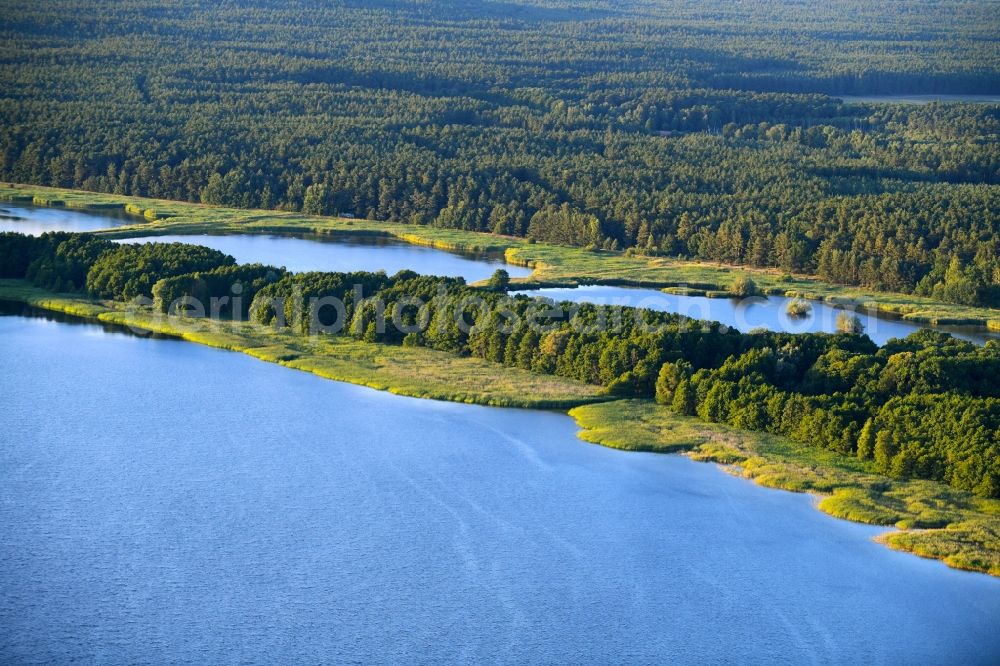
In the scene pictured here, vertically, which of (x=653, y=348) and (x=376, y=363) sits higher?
(x=653, y=348)

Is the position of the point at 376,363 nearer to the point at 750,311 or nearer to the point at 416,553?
the point at 416,553

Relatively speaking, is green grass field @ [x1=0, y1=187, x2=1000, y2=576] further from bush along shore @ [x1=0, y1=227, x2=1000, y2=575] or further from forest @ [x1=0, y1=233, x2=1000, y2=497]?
forest @ [x1=0, y1=233, x2=1000, y2=497]

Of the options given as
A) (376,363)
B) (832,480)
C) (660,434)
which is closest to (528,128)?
(376,363)

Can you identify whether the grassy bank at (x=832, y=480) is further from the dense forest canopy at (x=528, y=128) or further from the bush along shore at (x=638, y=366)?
the dense forest canopy at (x=528, y=128)

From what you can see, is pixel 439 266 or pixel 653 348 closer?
pixel 653 348

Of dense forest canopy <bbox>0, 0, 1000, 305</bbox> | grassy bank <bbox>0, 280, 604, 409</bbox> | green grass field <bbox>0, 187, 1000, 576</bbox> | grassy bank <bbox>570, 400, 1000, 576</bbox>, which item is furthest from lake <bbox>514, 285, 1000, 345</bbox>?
grassy bank <bbox>570, 400, 1000, 576</bbox>

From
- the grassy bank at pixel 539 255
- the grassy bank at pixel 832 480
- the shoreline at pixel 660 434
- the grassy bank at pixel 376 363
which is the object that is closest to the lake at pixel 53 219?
the grassy bank at pixel 539 255

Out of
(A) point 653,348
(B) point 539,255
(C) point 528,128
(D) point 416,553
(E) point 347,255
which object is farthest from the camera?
(C) point 528,128
